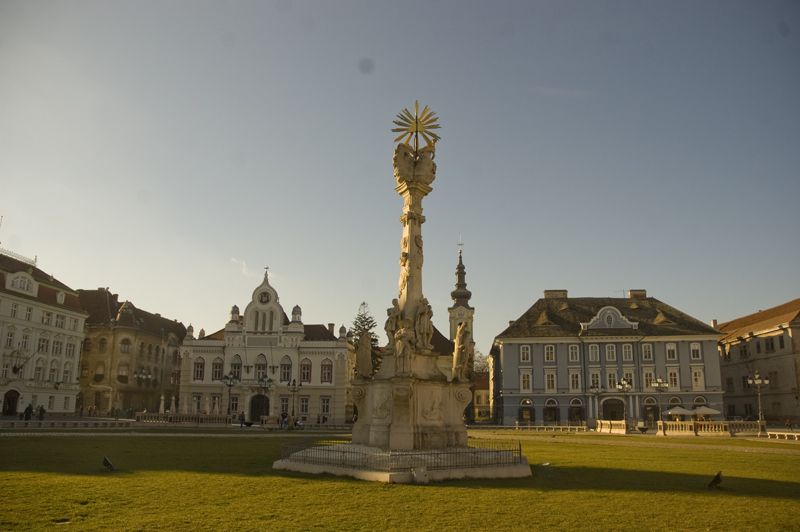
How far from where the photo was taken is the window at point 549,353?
61094 mm

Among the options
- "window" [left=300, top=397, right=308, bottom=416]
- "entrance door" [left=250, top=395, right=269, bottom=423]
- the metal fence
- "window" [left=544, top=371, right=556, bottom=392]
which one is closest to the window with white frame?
"window" [left=544, top=371, right=556, bottom=392]

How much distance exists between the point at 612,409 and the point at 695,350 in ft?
31.1

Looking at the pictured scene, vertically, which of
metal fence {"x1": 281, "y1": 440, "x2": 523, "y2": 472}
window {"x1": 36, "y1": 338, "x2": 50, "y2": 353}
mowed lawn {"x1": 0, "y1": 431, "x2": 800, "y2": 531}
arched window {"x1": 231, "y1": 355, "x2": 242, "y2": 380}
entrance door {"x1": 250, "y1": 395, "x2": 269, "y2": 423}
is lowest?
mowed lawn {"x1": 0, "y1": 431, "x2": 800, "y2": 531}

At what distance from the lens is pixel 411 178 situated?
20062 millimetres

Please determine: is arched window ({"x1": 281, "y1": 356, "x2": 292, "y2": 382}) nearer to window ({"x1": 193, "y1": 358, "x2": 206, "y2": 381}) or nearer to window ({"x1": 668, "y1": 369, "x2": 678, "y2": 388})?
window ({"x1": 193, "y1": 358, "x2": 206, "y2": 381})

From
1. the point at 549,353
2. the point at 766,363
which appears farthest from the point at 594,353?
the point at 766,363

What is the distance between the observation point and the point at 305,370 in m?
62.4

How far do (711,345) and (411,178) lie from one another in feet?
162

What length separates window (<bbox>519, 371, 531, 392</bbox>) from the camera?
6081cm

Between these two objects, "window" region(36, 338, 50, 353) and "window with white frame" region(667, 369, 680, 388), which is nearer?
"window" region(36, 338, 50, 353)

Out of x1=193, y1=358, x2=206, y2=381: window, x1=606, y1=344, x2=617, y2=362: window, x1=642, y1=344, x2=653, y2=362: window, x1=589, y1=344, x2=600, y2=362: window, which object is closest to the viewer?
x1=642, y1=344, x2=653, y2=362: window

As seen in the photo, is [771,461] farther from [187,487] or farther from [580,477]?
[187,487]

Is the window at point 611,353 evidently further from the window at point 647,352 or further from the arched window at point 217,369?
the arched window at point 217,369

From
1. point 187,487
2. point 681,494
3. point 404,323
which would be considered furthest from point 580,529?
point 404,323
